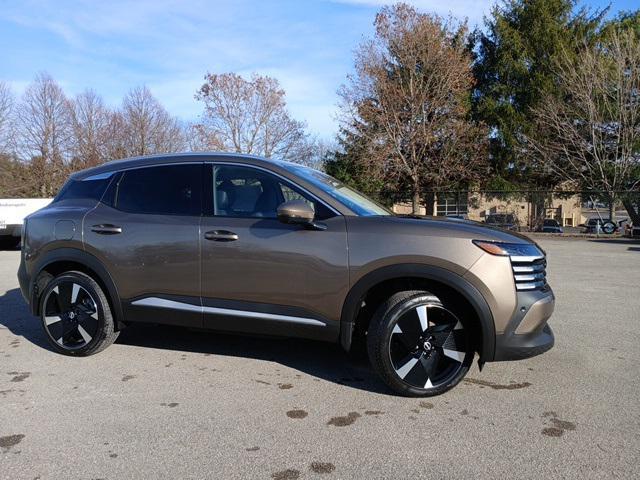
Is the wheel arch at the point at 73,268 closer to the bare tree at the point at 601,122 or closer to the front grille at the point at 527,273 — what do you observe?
the front grille at the point at 527,273

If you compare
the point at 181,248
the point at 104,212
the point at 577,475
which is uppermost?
the point at 104,212

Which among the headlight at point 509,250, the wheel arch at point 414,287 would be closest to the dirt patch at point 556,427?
the wheel arch at point 414,287

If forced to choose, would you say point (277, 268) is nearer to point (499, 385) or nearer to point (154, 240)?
point (154, 240)

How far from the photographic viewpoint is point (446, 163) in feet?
89.5

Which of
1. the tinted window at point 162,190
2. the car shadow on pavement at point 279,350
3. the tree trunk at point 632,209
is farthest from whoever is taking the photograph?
the tree trunk at point 632,209

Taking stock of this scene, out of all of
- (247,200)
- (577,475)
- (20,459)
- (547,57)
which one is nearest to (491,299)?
(577,475)

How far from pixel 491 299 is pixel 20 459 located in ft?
10.0

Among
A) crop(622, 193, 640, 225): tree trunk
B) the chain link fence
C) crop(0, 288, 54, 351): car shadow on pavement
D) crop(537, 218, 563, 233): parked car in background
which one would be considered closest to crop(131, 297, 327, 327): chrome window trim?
crop(0, 288, 54, 351): car shadow on pavement

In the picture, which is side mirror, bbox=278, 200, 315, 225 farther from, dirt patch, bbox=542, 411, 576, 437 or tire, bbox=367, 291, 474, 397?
dirt patch, bbox=542, 411, 576, 437

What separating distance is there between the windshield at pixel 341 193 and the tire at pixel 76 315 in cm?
203

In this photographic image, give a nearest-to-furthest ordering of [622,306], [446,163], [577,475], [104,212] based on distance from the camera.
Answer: [577,475] → [104,212] → [622,306] → [446,163]

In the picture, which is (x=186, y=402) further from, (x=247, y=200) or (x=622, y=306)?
(x=622, y=306)

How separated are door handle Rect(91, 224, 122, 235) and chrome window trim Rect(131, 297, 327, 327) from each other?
2.06 ft

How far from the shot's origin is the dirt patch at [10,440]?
311cm
